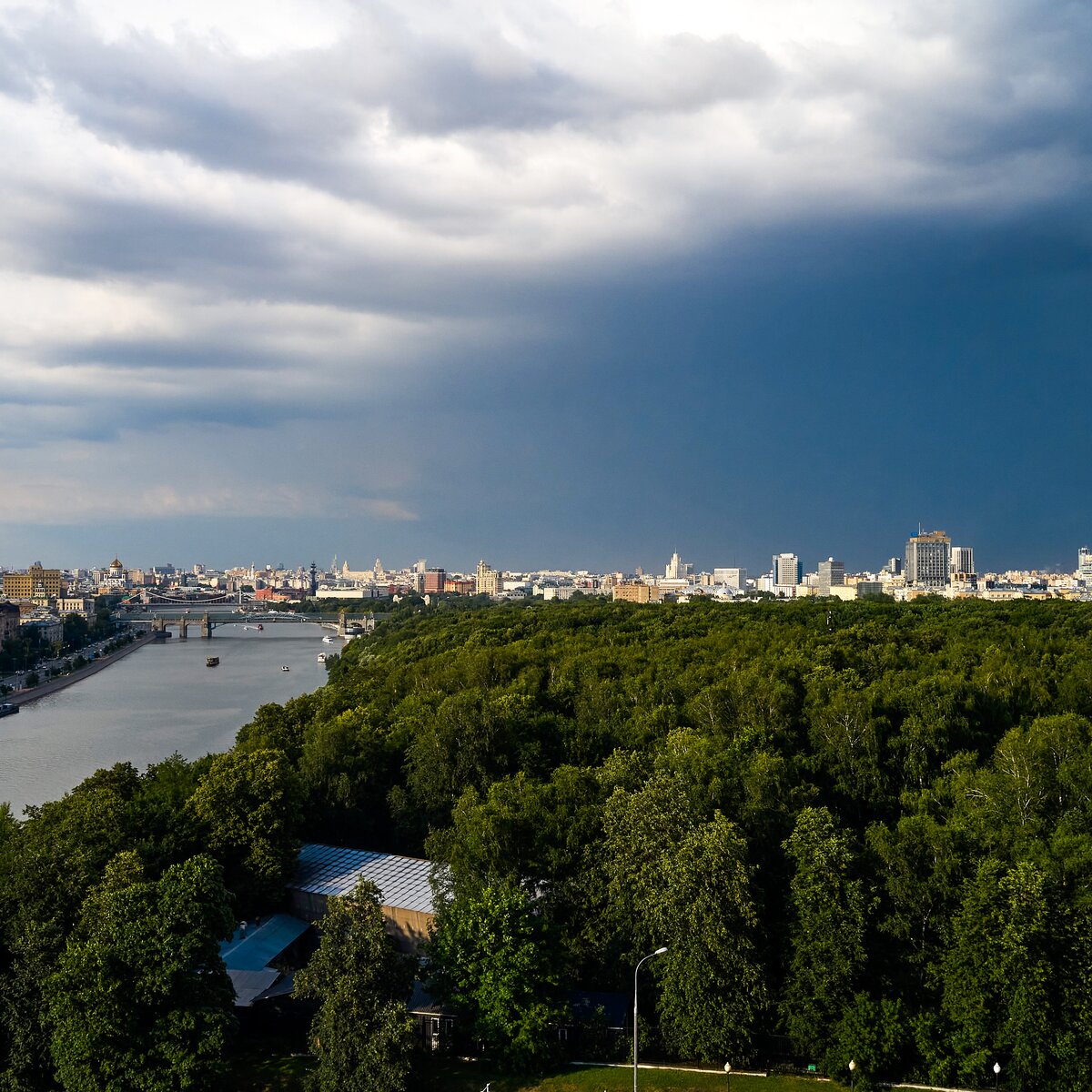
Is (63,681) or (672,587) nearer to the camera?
(63,681)

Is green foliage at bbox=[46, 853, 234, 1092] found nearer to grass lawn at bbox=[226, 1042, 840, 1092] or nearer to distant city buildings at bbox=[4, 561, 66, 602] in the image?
grass lawn at bbox=[226, 1042, 840, 1092]

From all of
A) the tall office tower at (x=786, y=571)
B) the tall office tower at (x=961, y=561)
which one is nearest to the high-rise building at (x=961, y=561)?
the tall office tower at (x=961, y=561)

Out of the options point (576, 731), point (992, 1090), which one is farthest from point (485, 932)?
point (576, 731)

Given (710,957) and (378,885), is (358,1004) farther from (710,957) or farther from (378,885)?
(378,885)

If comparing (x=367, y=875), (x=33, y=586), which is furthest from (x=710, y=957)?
(x=33, y=586)

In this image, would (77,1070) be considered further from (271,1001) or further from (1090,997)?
(1090,997)
